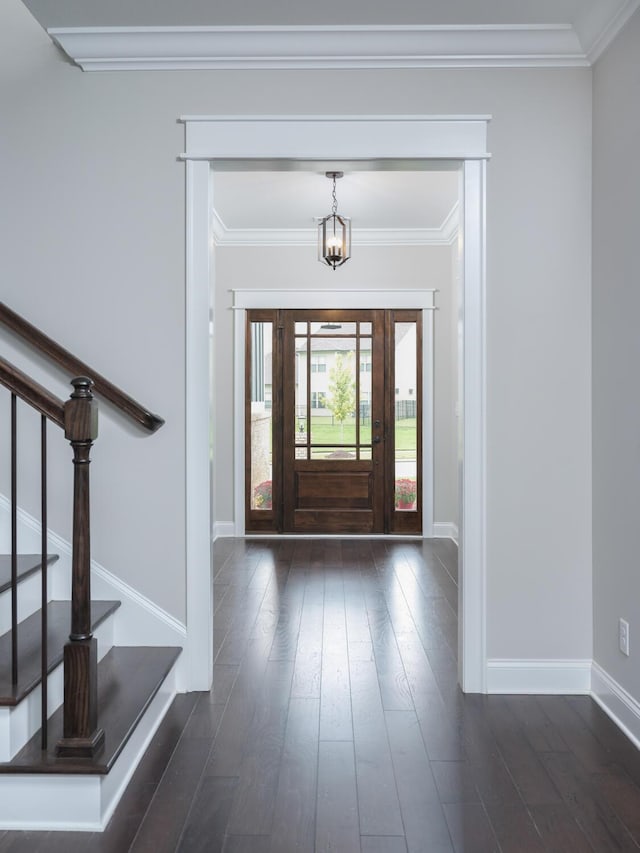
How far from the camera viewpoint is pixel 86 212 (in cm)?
282

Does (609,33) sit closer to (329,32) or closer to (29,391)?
(329,32)

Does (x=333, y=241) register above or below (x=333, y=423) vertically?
above

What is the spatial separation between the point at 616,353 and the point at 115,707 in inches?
85.5

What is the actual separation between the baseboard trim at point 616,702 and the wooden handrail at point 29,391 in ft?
7.07

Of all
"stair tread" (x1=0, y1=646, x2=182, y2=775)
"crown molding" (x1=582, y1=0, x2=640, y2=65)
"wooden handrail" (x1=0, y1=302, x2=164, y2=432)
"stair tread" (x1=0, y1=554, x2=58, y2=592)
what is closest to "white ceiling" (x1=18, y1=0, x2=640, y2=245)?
"crown molding" (x1=582, y1=0, x2=640, y2=65)

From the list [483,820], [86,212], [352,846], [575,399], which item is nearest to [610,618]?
[575,399]

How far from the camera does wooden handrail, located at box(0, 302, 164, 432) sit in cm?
265

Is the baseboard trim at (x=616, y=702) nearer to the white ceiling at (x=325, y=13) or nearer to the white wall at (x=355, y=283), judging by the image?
the white ceiling at (x=325, y=13)

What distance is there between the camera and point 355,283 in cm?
622

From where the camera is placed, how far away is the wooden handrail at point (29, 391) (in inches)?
72.5

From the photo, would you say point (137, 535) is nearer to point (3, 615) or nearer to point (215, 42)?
point (3, 615)

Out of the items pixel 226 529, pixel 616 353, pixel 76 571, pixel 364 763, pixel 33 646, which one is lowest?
pixel 364 763

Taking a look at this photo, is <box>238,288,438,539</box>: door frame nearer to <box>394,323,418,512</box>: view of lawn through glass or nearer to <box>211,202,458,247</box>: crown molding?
<box>394,323,418,512</box>: view of lawn through glass

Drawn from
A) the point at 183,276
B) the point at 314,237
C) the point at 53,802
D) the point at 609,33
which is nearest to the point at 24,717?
the point at 53,802
